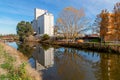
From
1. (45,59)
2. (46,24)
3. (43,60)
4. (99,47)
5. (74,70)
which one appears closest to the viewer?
(74,70)

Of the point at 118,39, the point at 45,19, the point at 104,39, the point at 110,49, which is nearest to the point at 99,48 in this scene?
the point at 110,49

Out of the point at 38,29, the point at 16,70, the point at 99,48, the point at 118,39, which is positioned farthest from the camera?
the point at 38,29

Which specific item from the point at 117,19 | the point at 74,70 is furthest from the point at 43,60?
the point at 117,19

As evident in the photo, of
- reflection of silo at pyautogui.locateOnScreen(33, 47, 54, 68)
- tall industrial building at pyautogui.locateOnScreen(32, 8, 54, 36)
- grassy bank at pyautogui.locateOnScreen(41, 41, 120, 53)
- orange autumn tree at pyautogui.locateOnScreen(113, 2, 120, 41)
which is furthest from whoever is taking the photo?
tall industrial building at pyautogui.locateOnScreen(32, 8, 54, 36)

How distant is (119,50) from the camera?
99.5 feet

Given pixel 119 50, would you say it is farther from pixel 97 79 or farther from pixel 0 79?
pixel 0 79

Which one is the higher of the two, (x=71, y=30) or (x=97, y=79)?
(x=71, y=30)

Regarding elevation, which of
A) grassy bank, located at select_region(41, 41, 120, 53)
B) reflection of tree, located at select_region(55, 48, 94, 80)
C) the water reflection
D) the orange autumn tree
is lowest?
reflection of tree, located at select_region(55, 48, 94, 80)

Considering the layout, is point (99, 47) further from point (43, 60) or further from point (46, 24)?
point (46, 24)

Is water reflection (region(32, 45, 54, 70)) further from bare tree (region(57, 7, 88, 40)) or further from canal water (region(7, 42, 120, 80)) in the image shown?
bare tree (region(57, 7, 88, 40))

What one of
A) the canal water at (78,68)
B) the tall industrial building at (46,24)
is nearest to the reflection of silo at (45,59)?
the canal water at (78,68)

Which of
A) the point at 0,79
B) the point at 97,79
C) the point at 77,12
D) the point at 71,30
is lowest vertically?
the point at 97,79

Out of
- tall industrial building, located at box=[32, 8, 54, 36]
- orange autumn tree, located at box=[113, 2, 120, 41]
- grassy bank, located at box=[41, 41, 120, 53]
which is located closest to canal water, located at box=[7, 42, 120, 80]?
grassy bank, located at box=[41, 41, 120, 53]

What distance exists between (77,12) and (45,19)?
46.6m
